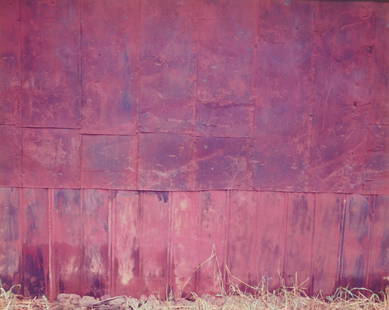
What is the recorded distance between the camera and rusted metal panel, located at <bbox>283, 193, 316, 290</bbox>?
2145mm

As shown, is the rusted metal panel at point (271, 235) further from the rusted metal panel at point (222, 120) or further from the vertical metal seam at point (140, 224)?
the vertical metal seam at point (140, 224)

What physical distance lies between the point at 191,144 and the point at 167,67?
0.47 m

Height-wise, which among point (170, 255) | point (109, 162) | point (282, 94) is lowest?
point (170, 255)

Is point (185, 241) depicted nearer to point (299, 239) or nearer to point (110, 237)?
point (110, 237)

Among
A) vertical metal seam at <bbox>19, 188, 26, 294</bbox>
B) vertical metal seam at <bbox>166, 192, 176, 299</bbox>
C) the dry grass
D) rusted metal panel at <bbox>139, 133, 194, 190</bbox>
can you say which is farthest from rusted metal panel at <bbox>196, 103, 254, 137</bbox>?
vertical metal seam at <bbox>19, 188, 26, 294</bbox>

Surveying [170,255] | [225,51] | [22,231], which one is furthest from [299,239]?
[22,231]

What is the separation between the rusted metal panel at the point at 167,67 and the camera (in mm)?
2006

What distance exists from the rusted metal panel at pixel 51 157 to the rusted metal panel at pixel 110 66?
0.14m

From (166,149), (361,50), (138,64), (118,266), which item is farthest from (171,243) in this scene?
(361,50)

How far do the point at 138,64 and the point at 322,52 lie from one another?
1.09 meters

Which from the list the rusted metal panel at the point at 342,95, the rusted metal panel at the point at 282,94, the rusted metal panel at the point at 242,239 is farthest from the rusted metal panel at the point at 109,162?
the rusted metal panel at the point at 342,95

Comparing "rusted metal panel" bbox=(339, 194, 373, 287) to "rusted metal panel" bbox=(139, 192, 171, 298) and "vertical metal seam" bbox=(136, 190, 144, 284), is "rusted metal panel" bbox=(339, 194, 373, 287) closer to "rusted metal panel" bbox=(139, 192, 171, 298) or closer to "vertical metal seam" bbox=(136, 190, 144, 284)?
"rusted metal panel" bbox=(139, 192, 171, 298)

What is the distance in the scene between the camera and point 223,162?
209 cm

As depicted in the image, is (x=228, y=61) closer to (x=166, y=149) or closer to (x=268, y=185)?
(x=166, y=149)
